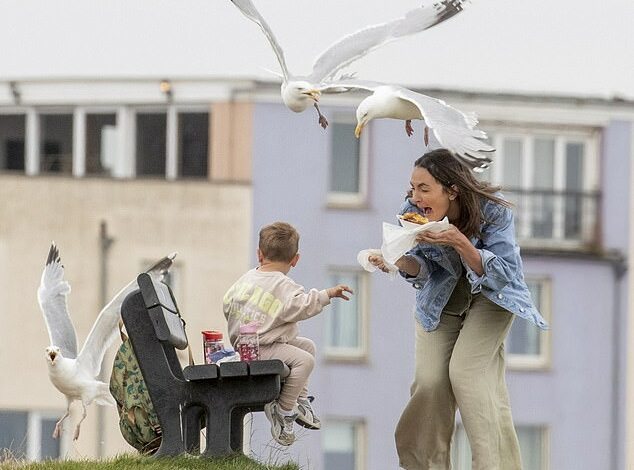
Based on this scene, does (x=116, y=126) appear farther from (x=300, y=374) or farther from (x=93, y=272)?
(x=300, y=374)

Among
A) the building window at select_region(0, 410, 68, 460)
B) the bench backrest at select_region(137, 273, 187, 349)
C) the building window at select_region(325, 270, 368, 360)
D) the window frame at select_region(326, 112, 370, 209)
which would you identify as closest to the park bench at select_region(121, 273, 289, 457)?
the bench backrest at select_region(137, 273, 187, 349)

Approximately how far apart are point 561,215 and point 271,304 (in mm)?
28358

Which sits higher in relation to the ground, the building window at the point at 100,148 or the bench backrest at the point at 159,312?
the building window at the point at 100,148

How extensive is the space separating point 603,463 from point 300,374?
2887 centimetres

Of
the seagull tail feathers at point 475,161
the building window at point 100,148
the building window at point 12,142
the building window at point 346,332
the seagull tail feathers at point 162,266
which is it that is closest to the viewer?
the seagull tail feathers at point 475,161

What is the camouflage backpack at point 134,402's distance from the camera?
873cm

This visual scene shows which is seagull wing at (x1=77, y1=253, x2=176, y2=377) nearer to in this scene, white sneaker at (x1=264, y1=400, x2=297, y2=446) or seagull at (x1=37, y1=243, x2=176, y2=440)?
seagull at (x1=37, y1=243, x2=176, y2=440)

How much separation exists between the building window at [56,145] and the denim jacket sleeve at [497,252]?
28.8m

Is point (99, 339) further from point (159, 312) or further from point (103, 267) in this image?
point (103, 267)

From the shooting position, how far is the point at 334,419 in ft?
119

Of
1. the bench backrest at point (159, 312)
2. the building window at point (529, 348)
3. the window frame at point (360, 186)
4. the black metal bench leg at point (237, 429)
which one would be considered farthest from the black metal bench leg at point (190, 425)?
the building window at point (529, 348)

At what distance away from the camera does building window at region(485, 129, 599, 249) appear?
120 ft

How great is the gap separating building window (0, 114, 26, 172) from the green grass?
28.6m

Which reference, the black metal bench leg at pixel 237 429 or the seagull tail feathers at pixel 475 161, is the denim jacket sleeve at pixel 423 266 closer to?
the seagull tail feathers at pixel 475 161
